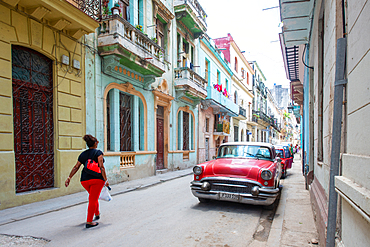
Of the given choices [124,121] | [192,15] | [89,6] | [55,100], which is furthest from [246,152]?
[192,15]

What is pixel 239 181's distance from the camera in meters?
5.95

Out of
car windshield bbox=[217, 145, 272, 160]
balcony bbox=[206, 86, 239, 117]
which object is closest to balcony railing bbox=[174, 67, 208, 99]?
balcony bbox=[206, 86, 239, 117]

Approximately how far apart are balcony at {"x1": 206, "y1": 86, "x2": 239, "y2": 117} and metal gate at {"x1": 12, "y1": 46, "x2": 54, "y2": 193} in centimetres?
1379

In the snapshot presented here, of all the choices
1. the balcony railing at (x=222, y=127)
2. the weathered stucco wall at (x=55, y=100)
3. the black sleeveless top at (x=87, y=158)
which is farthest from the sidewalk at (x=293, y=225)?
the balcony railing at (x=222, y=127)

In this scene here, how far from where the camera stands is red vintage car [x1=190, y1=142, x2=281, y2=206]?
19.1ft

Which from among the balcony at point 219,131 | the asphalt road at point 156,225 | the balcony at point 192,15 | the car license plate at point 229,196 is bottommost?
the asphalt road at point 156,225

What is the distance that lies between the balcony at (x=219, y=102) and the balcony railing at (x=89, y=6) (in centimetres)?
1220

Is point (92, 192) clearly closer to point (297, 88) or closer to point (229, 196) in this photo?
point (229, 196)

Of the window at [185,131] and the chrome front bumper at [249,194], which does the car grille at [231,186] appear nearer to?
the chrome front bumper at [249,194]

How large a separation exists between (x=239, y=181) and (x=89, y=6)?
752 centimetres

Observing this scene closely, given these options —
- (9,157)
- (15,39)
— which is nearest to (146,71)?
(15,39)

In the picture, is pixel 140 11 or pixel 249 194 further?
pixel 140 11

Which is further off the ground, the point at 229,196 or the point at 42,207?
→ the point at 229,196

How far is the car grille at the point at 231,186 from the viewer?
5895 mm
